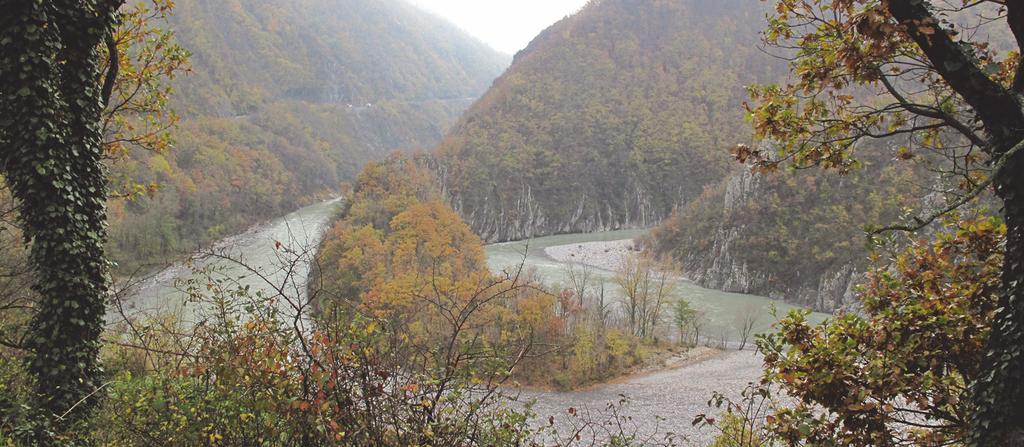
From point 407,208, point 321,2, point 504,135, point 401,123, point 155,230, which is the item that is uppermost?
point 321,2

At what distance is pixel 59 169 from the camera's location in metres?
4.66

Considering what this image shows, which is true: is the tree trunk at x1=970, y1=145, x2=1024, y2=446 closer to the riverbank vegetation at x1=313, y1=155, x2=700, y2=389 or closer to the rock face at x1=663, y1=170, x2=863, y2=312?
the riverbank vegetation at x1=313, y1=155, x2=700, y2=389

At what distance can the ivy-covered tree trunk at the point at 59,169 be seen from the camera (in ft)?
14.4

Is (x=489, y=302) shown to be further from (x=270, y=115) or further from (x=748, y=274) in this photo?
(x=270, y=115)

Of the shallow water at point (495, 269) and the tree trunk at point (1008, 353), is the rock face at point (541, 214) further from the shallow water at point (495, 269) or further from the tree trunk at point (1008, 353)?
the tree trunk at point (1008, 353)

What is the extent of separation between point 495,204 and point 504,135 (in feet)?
58.1

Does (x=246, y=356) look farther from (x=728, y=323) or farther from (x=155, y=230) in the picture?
(x=155, y=230)

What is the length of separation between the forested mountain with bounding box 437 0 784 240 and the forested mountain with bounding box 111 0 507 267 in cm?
2832

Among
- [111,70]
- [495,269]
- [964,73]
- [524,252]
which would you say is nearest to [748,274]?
[495,269]

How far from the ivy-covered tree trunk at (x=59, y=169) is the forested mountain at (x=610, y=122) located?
7462 centimetres

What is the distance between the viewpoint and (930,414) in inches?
131

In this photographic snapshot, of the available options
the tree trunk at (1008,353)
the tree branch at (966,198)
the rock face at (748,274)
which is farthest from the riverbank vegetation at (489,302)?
the tree trunk at (1008,353)

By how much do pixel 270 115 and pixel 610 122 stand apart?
70.6 meters

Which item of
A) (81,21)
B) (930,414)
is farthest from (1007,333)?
(81,21)
